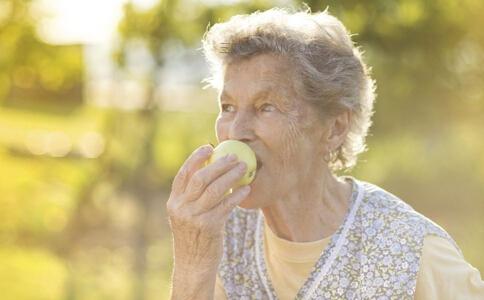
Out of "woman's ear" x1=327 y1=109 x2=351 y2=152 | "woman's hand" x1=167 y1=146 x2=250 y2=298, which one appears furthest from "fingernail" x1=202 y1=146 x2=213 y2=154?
"woman's ear" x1=327 y1=109 x2=351 y2=152

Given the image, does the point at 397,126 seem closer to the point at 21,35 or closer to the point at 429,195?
the point at 429,195

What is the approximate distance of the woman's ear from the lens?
2994 millimetres

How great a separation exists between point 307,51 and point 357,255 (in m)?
0.71

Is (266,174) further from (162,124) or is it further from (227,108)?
(162,124)

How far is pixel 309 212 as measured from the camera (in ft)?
9.82

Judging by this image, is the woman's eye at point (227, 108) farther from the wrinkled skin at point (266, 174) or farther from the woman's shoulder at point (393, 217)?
the woman's shoulder at point (393, 217)

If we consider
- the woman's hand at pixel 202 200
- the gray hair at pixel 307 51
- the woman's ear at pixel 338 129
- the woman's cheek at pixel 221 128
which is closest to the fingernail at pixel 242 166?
the woman's hand at pixel 202 200

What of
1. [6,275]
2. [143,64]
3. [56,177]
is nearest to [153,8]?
[143,64]

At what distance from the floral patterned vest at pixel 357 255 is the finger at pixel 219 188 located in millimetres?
554

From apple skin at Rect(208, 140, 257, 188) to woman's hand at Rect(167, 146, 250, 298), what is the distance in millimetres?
29

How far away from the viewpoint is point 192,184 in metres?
2.54

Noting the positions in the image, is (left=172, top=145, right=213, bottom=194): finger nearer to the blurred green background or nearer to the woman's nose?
the woman's nose

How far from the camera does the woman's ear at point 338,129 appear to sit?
2994 mm

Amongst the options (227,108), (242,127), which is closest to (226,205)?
(242,127)
